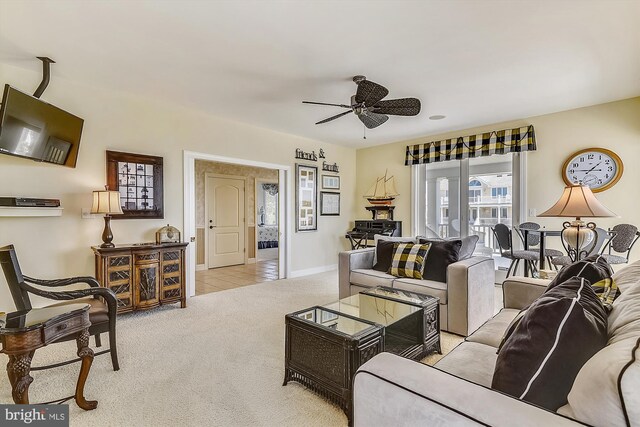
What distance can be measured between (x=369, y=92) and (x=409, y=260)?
174 centimetres

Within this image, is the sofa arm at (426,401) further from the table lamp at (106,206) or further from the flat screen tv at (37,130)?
the flat screen tv at (37,130)

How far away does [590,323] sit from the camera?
951 mm

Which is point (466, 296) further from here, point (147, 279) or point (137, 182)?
point (137, 182)

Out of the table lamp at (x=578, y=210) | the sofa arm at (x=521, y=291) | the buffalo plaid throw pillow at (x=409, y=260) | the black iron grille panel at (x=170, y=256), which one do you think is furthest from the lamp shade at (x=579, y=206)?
the black iron grille panel at (x=170, y=256)

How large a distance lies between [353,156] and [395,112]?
11.5 feet

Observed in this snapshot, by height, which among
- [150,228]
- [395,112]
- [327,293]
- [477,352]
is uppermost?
[395,112]

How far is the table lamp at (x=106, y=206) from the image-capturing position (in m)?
3.19

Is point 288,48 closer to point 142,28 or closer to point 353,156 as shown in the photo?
point 142,28

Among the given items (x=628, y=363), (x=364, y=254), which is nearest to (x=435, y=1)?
(x=628, y=363)

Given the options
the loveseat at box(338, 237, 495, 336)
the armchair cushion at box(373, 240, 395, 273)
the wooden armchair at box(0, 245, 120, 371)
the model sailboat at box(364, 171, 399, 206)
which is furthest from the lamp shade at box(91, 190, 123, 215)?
the model sailboat at box(364, 171, 399, 206)

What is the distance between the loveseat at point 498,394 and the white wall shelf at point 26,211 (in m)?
3.35

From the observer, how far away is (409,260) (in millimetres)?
3363

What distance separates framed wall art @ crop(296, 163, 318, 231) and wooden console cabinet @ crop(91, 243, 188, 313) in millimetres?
2310

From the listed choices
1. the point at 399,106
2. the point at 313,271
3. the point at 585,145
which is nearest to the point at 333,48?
the point at 399,106
